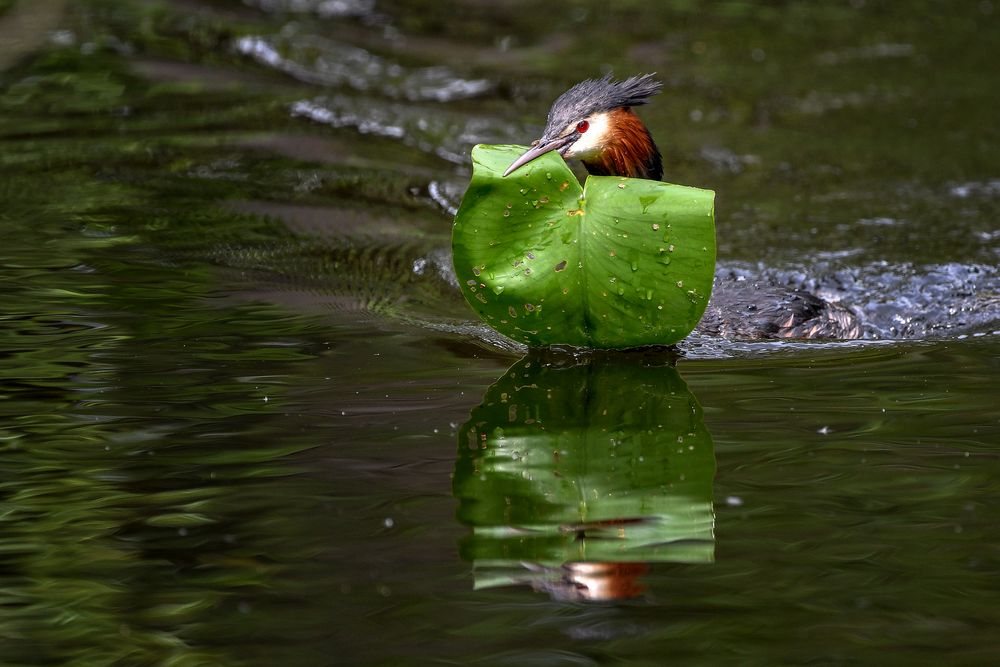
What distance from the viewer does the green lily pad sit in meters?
4.91

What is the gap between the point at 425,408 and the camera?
4.64 m

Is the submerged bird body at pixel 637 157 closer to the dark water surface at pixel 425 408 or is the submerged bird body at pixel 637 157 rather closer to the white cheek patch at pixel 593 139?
the white cheek patch at pixel 593 139

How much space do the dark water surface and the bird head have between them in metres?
0.97

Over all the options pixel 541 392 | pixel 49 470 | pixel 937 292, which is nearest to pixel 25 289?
pixel 49 470

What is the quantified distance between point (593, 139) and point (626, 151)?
0.20 meters

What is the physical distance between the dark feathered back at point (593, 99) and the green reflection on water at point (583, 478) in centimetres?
119

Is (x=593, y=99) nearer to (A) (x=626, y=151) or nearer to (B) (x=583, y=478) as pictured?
(A) (x=626, y=151)

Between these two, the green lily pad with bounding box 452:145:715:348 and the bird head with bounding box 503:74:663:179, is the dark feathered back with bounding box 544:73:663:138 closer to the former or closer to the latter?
the bird head with bounding box 503:74:663:179

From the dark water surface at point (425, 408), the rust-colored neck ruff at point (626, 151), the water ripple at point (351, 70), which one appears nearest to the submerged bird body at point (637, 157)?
the rust-colored neck ruff at point (626, 151)

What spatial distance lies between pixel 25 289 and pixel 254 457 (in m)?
2.49

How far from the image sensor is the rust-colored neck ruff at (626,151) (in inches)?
232

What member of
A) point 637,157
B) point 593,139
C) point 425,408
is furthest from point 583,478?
point 637,157

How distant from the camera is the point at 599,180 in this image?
500 centimetres

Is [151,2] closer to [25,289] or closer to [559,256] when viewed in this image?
[25,289]
